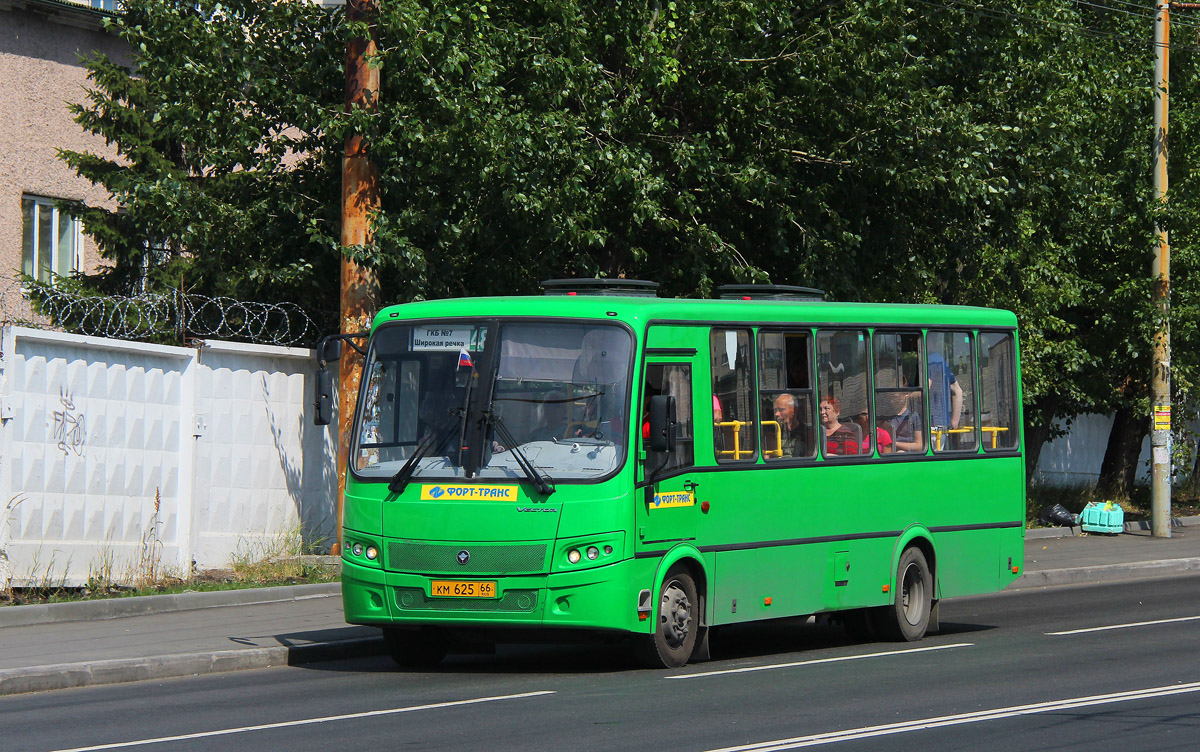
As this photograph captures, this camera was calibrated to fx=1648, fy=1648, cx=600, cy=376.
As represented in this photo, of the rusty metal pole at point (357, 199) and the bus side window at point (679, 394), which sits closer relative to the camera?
the bus side window at point (679, 394)

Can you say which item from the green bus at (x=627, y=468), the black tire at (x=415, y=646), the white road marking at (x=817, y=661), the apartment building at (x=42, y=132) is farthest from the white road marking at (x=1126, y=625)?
the apartment building at (x=42, y=132)

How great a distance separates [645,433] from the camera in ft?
40.5

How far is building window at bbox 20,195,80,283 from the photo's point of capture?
27469 mm

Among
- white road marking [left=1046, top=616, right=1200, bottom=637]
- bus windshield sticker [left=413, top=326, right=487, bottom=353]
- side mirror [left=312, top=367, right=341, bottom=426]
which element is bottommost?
white road marking [left=1046, top=616, right=1200, bottom=637]

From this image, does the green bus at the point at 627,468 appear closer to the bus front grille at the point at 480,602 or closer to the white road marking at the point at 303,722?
the bus front grille at the point at 480,602

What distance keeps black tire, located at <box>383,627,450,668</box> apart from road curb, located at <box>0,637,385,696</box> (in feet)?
2.56

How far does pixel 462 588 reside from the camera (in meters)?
12.1

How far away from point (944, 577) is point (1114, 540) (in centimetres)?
1228

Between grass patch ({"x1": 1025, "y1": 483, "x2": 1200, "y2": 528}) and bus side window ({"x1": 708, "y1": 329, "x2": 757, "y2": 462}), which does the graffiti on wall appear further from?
grass patch ({"x1": 1025, "y1": 483, "x2": 1200, "y2": 528})

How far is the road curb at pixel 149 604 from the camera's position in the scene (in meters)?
14.2

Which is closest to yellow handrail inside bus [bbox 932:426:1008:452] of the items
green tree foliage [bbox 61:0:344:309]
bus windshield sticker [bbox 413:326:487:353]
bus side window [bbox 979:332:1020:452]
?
bus side window [bbox 979:332:1020:452]

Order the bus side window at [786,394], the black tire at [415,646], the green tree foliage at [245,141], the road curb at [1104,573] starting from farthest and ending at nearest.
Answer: the road curb at [1104,573] → the green tree foliage at [245,141] → the bus side window at [786,394] → the black tire at [415,646]

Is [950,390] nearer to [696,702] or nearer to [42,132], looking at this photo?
[696,702]

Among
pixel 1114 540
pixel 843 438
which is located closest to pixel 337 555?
pixel 843 438
